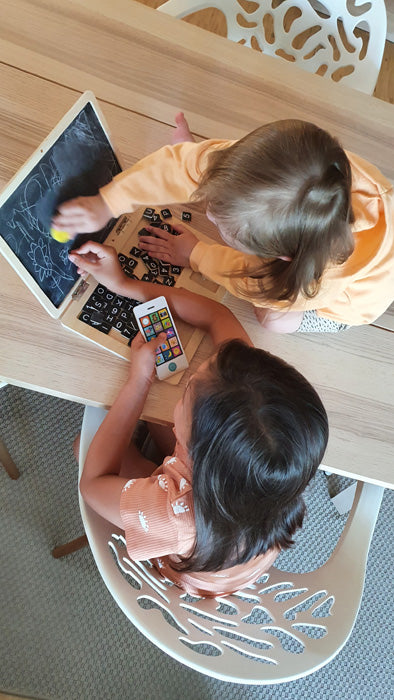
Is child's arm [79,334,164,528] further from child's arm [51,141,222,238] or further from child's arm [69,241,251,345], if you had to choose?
child's arm [51,141,222,238]

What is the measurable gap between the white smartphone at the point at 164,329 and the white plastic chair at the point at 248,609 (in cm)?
16

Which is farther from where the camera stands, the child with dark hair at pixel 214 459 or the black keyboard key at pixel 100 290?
the black keyboard key at pixel 100 290

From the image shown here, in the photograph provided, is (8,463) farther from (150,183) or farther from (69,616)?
(150,183)

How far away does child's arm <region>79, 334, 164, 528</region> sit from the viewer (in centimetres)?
78

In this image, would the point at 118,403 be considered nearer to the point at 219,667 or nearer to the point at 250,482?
the point at 250,482

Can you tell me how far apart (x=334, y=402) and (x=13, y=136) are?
2.31 ft

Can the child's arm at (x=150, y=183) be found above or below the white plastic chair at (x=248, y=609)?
above

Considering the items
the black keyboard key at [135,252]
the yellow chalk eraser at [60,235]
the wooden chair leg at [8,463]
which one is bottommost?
the wooden chair leg at [8,463]

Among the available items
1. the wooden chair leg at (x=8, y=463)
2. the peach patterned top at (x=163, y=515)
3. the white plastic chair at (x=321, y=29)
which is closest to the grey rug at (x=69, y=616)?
the wooden chair leg at (x=8, y=463)

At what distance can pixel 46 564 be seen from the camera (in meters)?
1.26

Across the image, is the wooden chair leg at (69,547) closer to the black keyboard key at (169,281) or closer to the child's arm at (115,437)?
the child's arm at (115,437)

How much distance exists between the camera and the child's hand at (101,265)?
0.81 meters

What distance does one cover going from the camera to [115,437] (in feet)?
2.66

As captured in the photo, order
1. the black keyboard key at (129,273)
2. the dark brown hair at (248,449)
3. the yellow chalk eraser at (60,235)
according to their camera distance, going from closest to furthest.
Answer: the dark brown hair at (248,449)
the yellow chalk eraser at (60,235)
the black keyboard key at (129,273)
